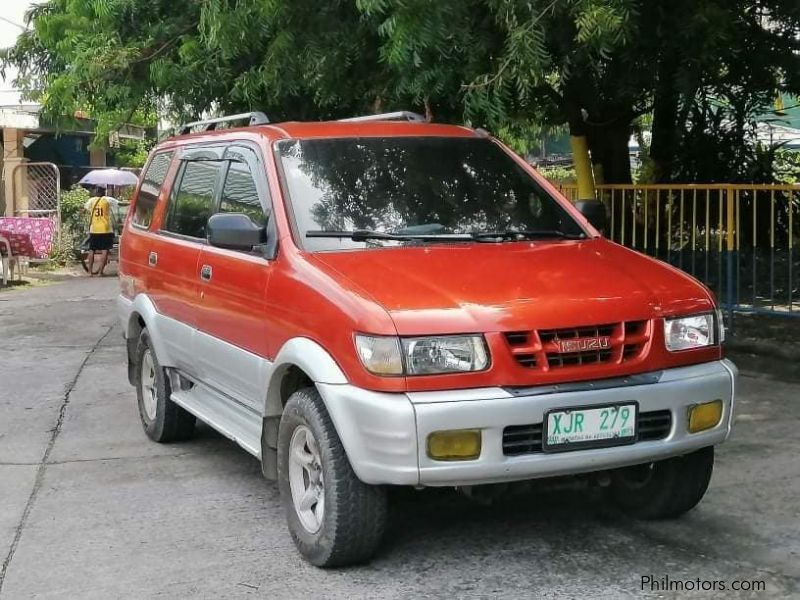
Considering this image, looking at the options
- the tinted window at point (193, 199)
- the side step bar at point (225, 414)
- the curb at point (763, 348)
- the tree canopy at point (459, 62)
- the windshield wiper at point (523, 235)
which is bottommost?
the curb at point (763, 348)

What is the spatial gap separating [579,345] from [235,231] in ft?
5.58

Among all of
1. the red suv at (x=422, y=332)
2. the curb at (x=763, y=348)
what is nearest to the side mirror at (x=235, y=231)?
the red suv at (x=422, y=332)

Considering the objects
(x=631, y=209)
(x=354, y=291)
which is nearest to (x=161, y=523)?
(x=354, y=291)

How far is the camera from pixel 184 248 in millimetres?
6090

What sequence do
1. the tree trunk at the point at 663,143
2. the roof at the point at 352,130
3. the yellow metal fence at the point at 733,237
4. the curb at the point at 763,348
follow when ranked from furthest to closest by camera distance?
1. the tree trunk at the point at 663,143
2. the yellow metal fence at the point at 733,237
3. the curb at the point at 763,348
4. the roof at the point at 352,130

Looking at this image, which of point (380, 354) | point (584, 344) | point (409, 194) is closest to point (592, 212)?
point (409, 194)

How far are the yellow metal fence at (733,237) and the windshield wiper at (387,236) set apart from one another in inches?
174

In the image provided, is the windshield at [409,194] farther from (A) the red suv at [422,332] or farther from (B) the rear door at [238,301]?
(B) the rear door at [238,301]

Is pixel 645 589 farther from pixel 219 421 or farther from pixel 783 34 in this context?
pixel 783 34

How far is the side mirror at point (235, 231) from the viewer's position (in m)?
4.91

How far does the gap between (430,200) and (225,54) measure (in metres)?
3.74

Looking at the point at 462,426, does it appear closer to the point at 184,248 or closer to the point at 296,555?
the point at 296,555

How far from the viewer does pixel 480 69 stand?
7.32 metres

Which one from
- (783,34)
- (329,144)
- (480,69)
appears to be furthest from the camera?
(783,34)
